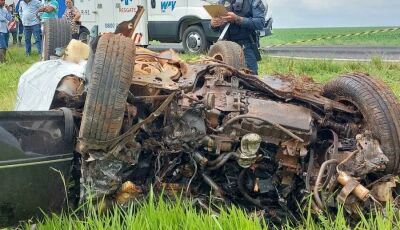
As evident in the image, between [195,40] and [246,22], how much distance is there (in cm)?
A: 858

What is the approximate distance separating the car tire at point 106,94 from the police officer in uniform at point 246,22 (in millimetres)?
3235

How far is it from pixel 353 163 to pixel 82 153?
61.1 inches

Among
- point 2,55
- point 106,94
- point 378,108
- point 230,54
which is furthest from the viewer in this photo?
point 2,55

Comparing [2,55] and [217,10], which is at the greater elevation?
[217,10]

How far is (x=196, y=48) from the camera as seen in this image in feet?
48.1

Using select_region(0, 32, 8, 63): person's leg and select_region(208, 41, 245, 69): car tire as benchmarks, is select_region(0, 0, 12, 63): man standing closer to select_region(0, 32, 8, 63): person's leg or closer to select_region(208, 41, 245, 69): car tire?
select_region(0, 32, 8, 63): person's leg

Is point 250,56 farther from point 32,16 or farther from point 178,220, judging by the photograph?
point 32,16

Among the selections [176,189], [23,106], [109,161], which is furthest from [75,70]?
[176,189]

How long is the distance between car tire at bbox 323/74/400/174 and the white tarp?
1.74 m

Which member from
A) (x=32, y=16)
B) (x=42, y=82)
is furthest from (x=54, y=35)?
(x=32, y=16)

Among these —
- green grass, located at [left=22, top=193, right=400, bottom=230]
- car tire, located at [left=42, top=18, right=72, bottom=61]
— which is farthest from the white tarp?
car tire, located at [left=42, top=18, right=72, bottom=61]

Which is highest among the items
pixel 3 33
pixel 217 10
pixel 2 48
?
pixel 217 10

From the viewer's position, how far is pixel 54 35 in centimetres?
549

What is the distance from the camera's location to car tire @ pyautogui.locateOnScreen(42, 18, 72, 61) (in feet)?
17.9
